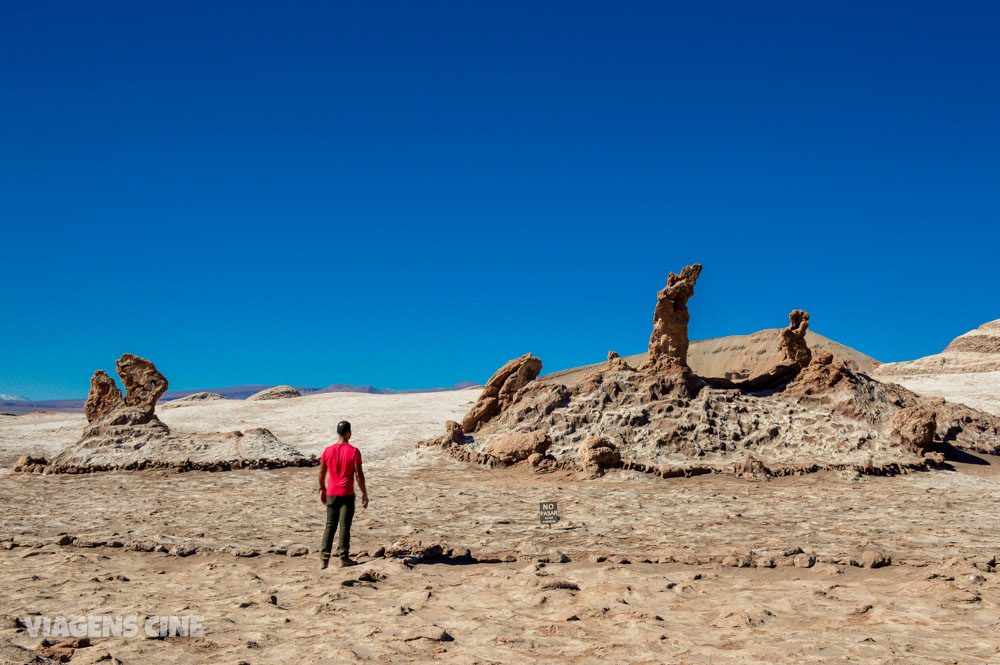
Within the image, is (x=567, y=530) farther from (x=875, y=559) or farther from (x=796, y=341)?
(x=796, y=341)

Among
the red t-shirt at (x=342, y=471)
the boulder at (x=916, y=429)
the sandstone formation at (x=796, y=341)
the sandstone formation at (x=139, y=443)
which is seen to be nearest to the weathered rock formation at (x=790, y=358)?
the sandstone formation at (x=796, y=341)

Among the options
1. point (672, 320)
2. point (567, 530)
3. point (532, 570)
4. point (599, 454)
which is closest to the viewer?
point (532, 570)

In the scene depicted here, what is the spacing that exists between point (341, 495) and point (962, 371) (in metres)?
42.7

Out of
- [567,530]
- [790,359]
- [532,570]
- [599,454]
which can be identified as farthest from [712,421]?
[532,570]

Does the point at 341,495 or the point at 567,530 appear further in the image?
the point at 567,530

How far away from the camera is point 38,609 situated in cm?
541

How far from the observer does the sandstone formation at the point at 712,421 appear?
46.3 feet

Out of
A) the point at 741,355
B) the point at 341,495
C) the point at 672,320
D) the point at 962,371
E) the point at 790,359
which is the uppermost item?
the point at 741,355

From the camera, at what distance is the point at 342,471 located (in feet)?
23.6

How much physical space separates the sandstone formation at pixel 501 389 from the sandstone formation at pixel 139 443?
4.18 meters

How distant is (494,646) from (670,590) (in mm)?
2088

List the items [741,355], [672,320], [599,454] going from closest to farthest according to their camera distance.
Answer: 1. [599,454]
2. [672,320]
3. [741,355]

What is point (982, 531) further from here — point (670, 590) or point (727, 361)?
point (727, 361)

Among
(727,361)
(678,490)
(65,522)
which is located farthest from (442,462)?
(727,361)
